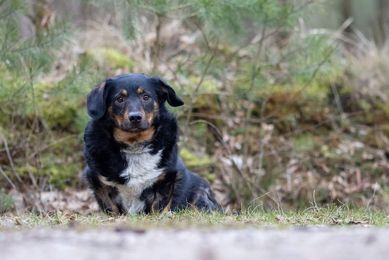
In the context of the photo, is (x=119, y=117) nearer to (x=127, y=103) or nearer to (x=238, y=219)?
(x=127, y=103)

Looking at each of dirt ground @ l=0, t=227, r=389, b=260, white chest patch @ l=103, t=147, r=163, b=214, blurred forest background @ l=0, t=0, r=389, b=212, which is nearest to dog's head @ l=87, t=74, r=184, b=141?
white chest patch @ l=103, t=147, r=163, b=214

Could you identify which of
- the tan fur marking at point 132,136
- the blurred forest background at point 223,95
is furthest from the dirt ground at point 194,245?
the blurred forest background at point 223,95

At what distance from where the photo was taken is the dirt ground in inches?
152

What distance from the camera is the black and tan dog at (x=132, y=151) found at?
25.0 feet

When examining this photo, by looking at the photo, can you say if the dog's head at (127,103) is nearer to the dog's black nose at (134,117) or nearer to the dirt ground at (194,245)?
the dog's black nose at (134,117)

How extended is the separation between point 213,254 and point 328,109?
9.40 m

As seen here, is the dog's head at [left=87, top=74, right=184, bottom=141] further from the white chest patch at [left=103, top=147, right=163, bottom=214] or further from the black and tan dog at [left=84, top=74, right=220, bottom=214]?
the white chest patch at [left=103, top=147, right=163, bottom=214]

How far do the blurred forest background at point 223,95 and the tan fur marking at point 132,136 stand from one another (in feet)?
5.87

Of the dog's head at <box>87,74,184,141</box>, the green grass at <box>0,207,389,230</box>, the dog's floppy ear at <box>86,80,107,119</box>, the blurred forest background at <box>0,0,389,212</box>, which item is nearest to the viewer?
the green grass at <box>0,207,389,230</box>

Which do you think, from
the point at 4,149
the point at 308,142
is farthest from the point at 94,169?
the point at 308,142

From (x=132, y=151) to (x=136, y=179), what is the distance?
32cm

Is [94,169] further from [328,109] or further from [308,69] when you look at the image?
[328,109]

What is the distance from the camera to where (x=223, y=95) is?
11.8 metres

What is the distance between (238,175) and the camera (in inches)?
440
